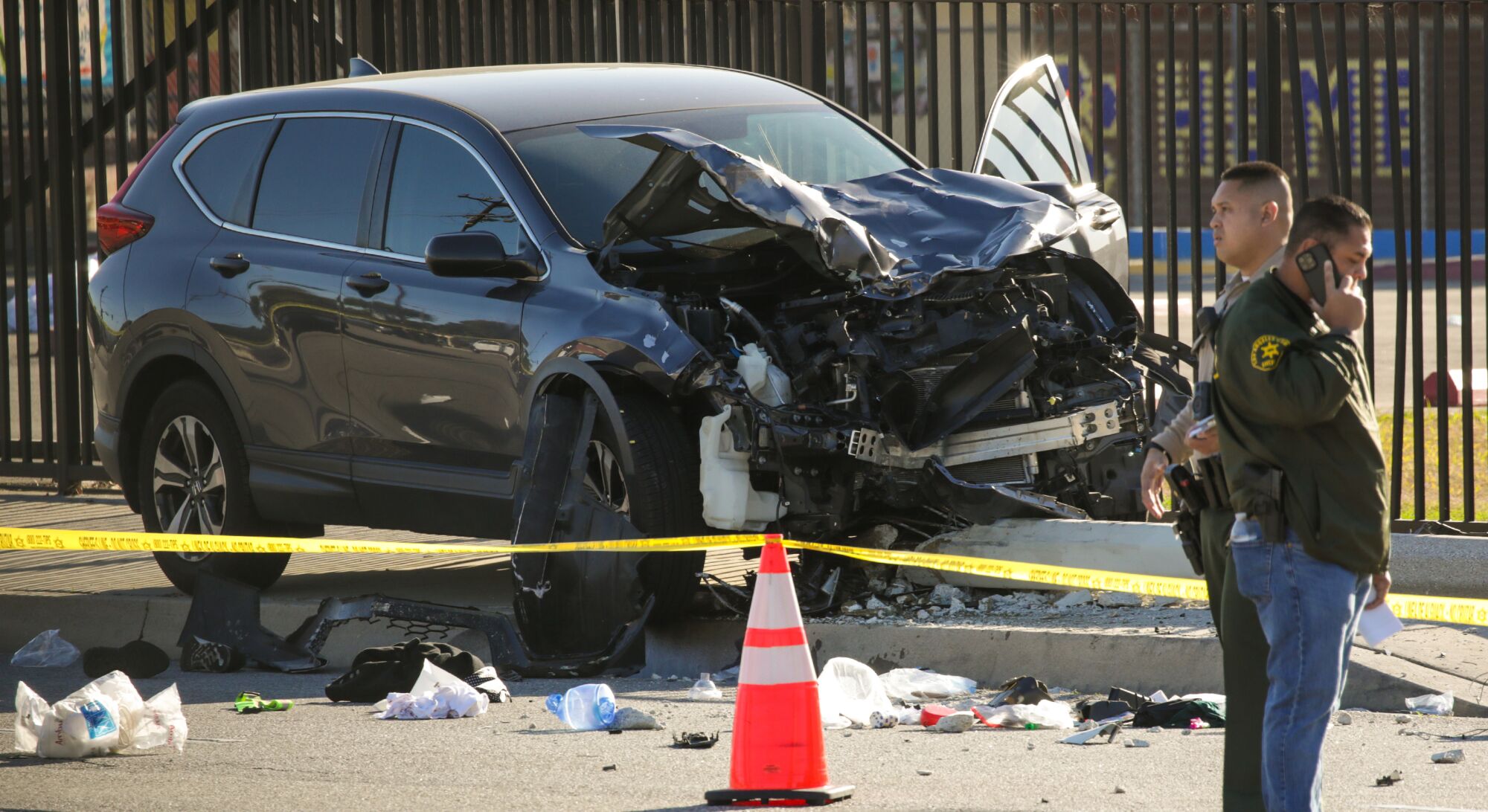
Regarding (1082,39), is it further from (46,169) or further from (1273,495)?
(1273,495)

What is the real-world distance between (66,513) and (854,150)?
4.94 metres

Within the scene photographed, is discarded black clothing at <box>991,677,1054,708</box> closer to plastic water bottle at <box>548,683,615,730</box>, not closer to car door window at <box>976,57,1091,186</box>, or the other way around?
plastic water bottle at <box>548,683,615,730</box>

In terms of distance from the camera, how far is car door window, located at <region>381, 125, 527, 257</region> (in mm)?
7379

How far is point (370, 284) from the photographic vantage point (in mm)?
7562

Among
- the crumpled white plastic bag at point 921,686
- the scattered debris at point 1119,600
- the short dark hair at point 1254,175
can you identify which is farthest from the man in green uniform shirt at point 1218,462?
the scattered debris at point 1119,600

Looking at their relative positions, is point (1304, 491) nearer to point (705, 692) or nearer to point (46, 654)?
point (705, 692)

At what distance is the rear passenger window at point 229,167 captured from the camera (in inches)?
327

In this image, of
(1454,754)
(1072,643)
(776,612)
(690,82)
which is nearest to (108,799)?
(776,612)

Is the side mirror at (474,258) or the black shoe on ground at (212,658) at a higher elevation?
the side mirror at (474,258)

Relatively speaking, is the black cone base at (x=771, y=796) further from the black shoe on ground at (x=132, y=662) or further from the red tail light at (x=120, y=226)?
the red tail light at (x=120, y=226)

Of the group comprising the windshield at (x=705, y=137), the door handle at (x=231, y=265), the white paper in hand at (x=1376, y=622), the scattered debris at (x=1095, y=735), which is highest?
the windshield at (x=705, y=137)

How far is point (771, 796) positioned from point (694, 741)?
2.77ft

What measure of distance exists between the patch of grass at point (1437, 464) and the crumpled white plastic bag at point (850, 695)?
340cm

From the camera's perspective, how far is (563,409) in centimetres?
Answer: 697
